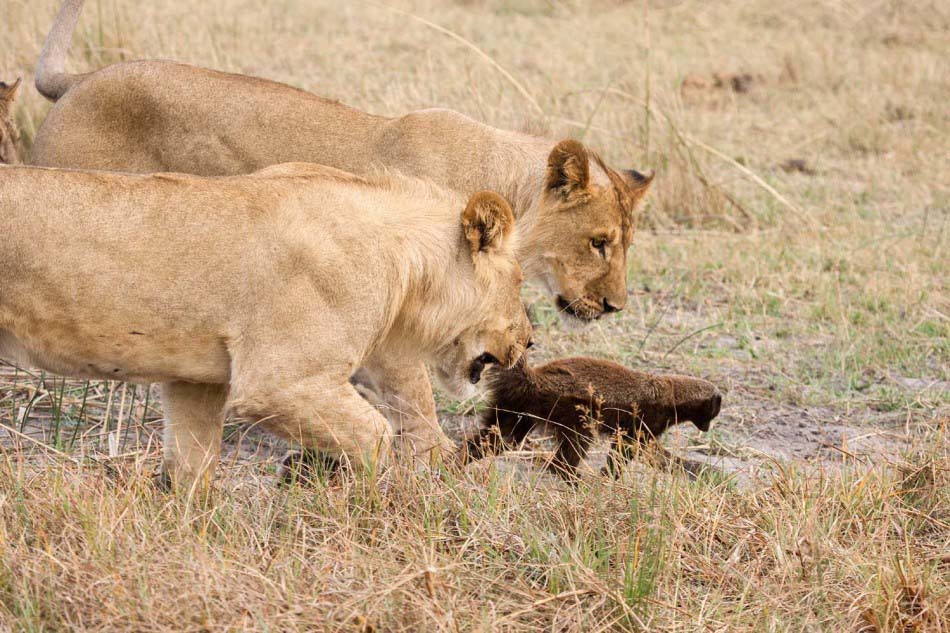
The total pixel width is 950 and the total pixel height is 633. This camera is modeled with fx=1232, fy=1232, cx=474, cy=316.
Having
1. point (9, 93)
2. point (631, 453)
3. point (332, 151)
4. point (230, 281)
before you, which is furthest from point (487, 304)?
point (9, 93)

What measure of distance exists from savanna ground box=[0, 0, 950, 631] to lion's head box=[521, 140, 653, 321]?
54 cm

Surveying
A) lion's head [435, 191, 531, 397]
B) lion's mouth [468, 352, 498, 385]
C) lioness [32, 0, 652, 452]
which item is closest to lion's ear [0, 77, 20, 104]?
lioness [32, 0, 652, 452]

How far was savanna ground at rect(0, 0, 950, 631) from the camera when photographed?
9.75 feet

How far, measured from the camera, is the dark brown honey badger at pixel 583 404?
4.43m

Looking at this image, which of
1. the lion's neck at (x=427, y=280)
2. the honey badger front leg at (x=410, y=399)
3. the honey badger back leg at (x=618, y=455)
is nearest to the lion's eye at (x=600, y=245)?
the honey badger back leg at (x=618, y=455)

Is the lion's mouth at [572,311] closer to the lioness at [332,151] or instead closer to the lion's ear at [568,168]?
the lioness at [332,151]

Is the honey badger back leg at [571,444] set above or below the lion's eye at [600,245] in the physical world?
below

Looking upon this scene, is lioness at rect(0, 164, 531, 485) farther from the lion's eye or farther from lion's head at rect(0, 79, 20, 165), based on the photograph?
lion's head at rect(0, 79, 20, 165)

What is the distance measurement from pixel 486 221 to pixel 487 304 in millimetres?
280

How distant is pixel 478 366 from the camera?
157 inches

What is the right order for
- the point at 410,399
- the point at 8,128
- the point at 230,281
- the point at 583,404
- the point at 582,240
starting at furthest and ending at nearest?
the point at 8,128 < the point at 582,240 < the point at 583,404 < the point at 410,399 < the point at 230,281

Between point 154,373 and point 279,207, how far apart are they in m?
0.59

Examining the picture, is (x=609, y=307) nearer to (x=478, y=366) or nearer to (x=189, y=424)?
(x=478, y=366)

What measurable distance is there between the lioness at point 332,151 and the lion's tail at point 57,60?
250 millimetres
